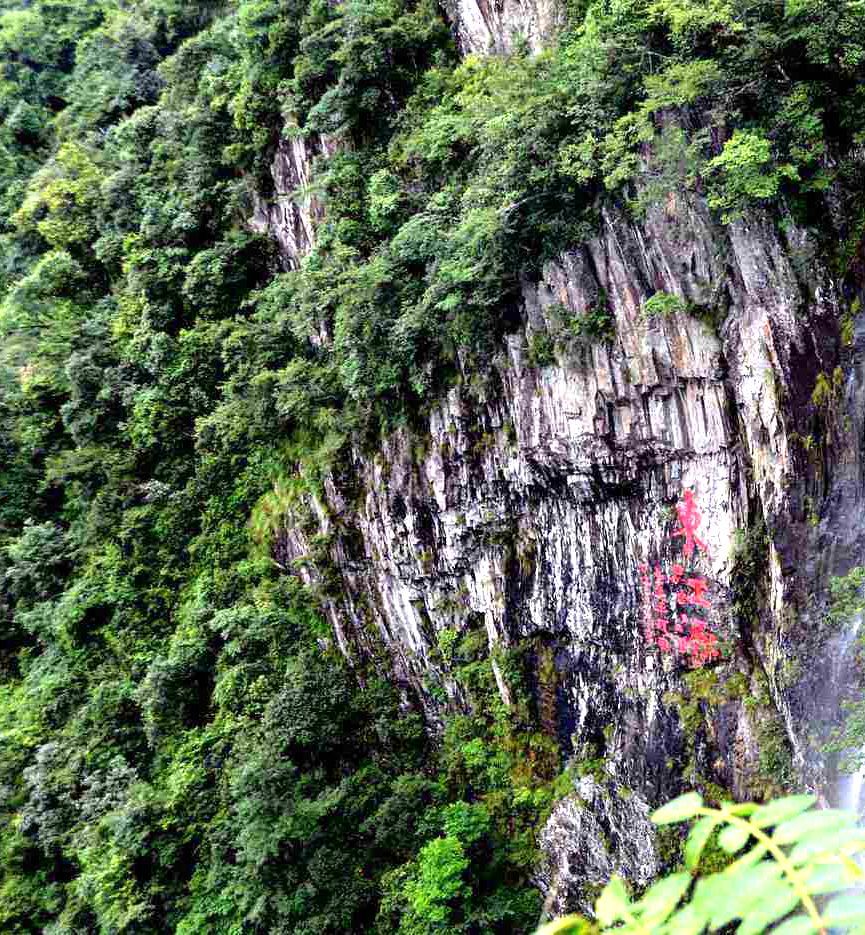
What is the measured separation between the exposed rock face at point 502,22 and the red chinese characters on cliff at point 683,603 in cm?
571

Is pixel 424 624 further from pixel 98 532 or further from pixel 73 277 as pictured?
pixel 73 277

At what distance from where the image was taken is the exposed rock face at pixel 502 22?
8.00 metres

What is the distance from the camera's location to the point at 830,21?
221 inches

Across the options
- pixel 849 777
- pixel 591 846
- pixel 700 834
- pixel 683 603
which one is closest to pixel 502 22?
pixel 683 603

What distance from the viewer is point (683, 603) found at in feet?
23.9

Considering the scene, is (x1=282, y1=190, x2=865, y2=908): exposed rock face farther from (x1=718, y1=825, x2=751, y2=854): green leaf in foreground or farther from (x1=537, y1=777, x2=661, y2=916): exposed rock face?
(x1=718, y1=825, x2=751, y2=854): green leaf in foreground

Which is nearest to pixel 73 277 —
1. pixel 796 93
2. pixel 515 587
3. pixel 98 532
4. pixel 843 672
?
pixel 98 532

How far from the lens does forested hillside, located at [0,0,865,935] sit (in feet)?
21.4

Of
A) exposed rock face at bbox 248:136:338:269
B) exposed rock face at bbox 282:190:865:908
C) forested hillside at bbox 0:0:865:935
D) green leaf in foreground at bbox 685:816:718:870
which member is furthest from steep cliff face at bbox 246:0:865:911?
green leaf in foreground at bbox 685:816:718:870

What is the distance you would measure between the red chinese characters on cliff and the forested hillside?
0.36 metres

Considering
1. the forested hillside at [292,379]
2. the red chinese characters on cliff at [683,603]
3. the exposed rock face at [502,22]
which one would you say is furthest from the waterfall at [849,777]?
the exposed rock face at [502,22]

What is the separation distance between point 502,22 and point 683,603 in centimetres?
737

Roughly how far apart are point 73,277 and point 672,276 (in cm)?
1327

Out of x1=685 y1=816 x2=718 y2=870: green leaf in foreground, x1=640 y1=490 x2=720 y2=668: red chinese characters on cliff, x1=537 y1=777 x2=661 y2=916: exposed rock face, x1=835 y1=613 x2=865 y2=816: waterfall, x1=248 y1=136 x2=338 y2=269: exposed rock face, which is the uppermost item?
x1=248 y1=136 x2=338 y2=269: exposed rock face
